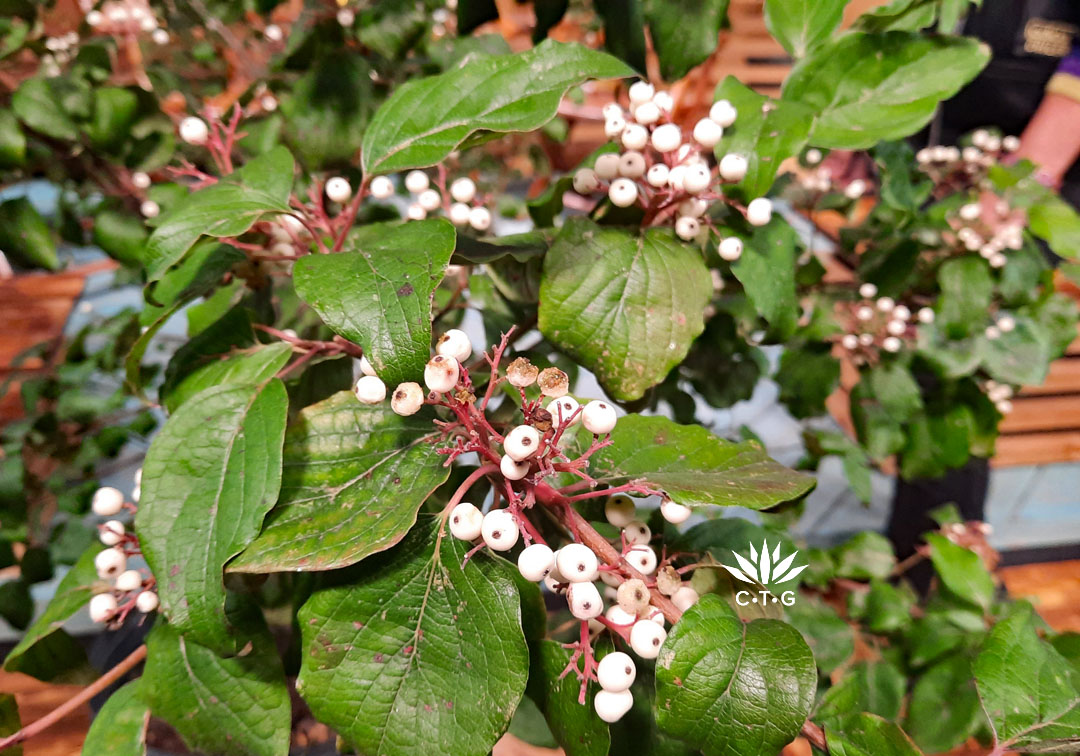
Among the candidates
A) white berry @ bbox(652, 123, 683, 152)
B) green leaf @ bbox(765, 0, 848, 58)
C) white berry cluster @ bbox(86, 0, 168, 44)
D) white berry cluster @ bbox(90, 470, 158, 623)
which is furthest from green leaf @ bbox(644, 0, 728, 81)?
white berry cluster @ bbox(86, 0, 168, 44)

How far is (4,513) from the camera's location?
794 millimetres

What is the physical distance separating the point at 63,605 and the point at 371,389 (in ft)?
1.17

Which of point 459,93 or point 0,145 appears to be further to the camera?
point 0,145

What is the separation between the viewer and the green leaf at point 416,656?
0.33 m

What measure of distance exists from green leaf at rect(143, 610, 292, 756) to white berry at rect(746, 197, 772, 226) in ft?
1.47

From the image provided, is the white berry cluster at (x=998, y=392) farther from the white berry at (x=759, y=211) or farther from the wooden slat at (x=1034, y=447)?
the white berry at (x=759, y=211)

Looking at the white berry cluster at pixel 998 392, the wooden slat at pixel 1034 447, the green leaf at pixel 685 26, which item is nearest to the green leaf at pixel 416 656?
the green leaf at pixel 685 26

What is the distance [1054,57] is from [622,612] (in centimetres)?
133

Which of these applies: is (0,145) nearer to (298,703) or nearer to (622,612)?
(298,703)

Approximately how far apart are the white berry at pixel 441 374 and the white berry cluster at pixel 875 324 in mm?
726

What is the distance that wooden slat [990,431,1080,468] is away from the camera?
1395 mm

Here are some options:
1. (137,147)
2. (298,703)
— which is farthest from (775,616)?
(137,147)

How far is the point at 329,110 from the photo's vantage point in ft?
2.40

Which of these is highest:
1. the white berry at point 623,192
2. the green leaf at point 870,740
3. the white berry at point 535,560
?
the white berry at point 623,192
